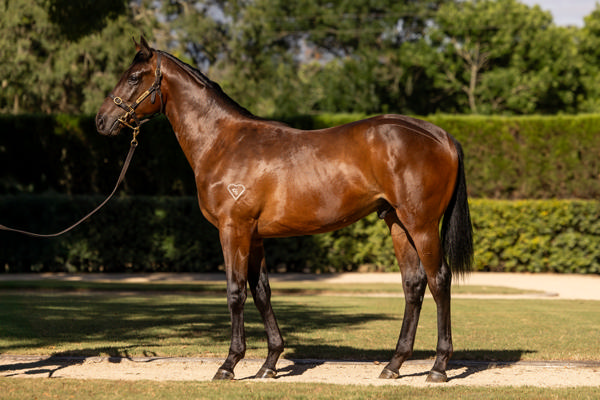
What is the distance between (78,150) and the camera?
22.9 metres

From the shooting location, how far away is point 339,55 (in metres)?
48.8

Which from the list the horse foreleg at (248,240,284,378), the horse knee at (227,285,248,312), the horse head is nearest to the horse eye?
the horse head

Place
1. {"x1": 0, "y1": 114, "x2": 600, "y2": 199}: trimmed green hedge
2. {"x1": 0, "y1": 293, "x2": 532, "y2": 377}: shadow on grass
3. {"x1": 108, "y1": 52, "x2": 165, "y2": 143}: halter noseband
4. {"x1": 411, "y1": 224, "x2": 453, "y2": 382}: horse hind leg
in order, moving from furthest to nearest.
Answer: {"x1": 0, "y1": 114, "x2": 600, "y2": 199}: trimmed green hedge
{"x1": 0, "y1": 293, "x2": 532, "y2": 377}: shadow on grass
{"x1": 108, "y1": 52, "x2": 165, "y2": 143}: halter noseband
{"x1": 411, "y1": 224, "x2": 453, "y2": 382}: horse hind leg

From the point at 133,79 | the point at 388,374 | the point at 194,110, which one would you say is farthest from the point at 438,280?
the point at 133,79

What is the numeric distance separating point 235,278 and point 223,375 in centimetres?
80

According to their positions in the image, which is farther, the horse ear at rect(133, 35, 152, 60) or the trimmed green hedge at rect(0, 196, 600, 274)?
the trimmed green hedge at rect(0, 196, 600, 274)

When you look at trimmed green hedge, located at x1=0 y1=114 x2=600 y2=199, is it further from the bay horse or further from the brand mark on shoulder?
the brand mark on shoulder

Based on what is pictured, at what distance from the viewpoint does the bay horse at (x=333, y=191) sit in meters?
6.17

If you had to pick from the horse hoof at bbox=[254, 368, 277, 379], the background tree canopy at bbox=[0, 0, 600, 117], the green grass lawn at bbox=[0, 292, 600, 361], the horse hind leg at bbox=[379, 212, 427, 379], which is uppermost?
the background tree canopy at bbox=[0, 0, 600, 117]

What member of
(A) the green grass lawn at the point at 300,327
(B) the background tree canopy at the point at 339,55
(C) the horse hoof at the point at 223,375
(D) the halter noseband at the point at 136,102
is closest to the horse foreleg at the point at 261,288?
(C) the horse hoof at the point at 223,375

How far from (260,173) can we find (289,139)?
1.39 feet

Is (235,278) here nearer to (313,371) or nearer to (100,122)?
(313,371)

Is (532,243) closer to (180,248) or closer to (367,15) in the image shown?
(180,248)

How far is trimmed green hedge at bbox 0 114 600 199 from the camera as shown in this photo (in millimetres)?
22703
